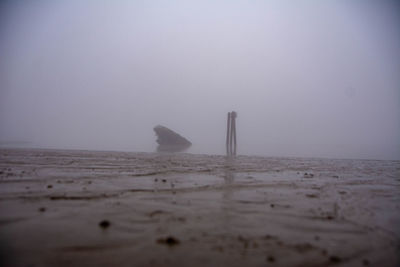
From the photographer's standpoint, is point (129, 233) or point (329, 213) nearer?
point (129, 233)

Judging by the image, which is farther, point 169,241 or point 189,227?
point 189,227

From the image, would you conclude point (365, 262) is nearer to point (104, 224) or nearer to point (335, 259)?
point (335, 259)

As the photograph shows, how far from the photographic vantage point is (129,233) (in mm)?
2131

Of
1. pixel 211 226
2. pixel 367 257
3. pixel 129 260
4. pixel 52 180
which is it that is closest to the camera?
pixel 129 260

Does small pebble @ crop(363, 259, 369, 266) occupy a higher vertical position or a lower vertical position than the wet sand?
lower

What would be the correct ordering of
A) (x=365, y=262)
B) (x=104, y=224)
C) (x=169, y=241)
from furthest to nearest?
(x=104, y=224) < (x=169, y=241) < (x=365, y=262)

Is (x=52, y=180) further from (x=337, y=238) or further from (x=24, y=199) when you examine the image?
(x=337, y=238)

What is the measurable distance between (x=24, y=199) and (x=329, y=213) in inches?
166

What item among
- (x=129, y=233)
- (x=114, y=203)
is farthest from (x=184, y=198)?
(x=129, y=233)

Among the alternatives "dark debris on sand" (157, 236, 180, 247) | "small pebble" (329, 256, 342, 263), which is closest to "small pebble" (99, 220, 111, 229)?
"dark debris on sand" (157, 236, 180, 247)

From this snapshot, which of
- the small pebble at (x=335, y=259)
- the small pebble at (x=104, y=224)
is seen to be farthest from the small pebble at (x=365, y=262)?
the small pebble at (x=104, y=224)

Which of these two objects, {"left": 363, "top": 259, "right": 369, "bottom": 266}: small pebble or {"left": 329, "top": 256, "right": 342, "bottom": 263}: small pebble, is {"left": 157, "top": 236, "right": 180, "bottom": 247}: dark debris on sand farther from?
{"left": 363, "top": 259, "right": 369, "bottom": 266}: small pebble

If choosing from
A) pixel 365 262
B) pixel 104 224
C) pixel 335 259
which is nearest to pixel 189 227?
pixel 104 224

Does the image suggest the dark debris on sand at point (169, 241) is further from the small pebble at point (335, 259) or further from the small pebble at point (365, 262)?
the small pebble at point (365, 262)
